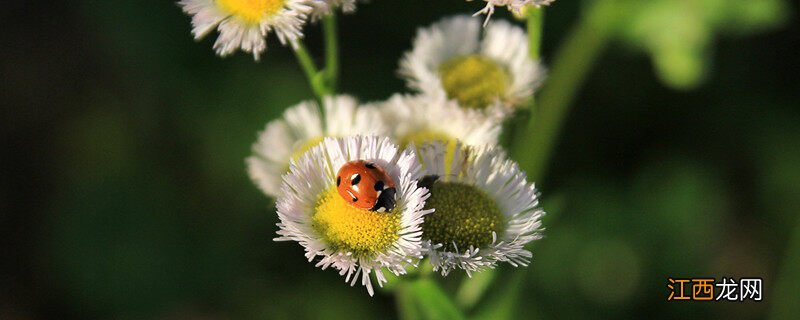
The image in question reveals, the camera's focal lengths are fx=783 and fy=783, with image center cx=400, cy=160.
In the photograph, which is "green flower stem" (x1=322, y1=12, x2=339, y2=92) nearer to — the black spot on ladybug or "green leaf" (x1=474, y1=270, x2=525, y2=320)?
the black spot on ladybug

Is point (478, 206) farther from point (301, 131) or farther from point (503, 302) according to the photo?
point (301, 131)

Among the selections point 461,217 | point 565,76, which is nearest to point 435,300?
point 461,217

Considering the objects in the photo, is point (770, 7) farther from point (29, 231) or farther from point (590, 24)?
point (29, 231)

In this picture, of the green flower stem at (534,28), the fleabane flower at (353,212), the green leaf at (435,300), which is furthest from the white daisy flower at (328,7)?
the green leaf at (435,300)

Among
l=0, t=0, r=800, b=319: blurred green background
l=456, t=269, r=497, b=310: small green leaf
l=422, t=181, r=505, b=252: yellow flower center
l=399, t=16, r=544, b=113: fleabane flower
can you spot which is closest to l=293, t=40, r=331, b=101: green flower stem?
l=399, t=16, r=544, b=113: fleabane flower

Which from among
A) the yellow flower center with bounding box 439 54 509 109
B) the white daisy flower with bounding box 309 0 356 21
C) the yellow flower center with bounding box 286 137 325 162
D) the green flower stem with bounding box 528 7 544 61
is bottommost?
the yellow flower center with bounding box 286 137 325 162

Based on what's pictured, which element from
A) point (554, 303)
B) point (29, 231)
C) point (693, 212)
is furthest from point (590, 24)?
point (29, 231)

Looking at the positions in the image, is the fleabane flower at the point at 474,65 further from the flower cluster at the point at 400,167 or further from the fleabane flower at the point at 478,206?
the fleabane flower at the point at 478,206
